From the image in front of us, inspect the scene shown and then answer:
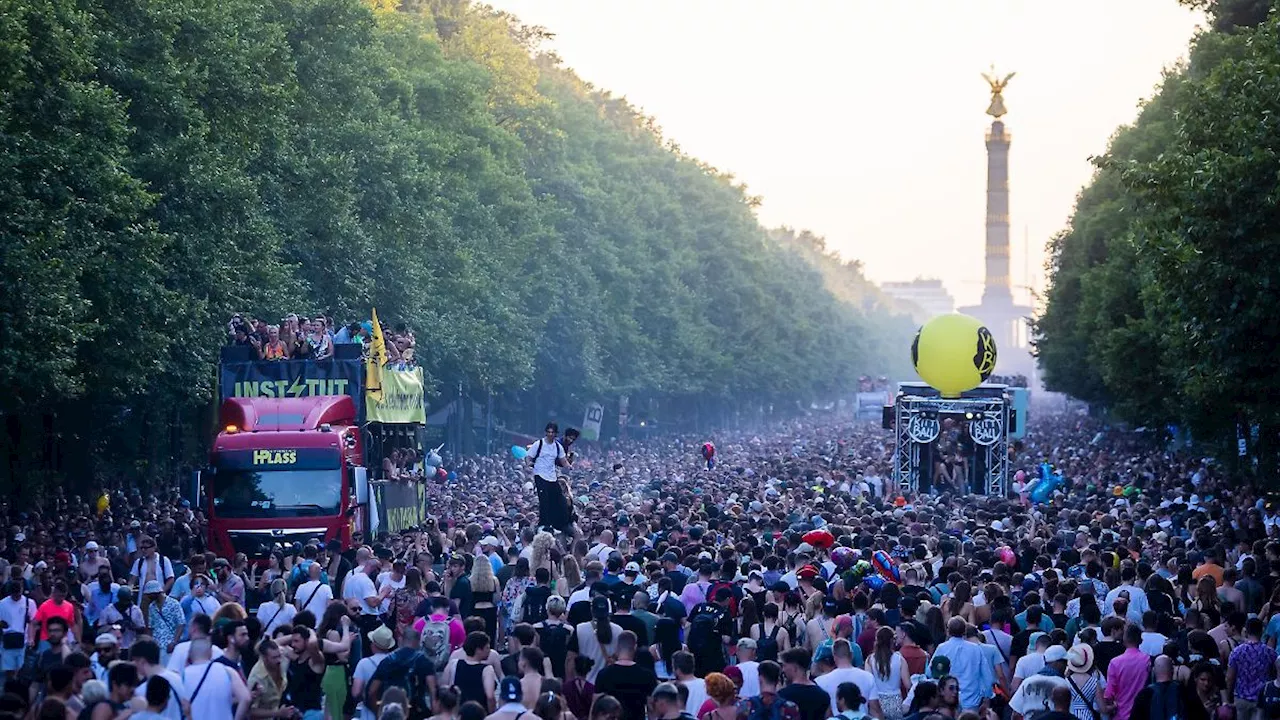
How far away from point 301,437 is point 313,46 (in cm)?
2030

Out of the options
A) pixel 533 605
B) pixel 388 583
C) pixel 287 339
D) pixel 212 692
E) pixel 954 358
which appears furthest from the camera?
pixel 954 358

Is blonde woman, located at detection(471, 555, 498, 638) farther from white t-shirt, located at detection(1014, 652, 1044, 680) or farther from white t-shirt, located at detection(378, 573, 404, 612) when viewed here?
white t-shirt, located at detection(1014, 652, 1044, 680)

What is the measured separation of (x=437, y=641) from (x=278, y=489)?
12.1 metres

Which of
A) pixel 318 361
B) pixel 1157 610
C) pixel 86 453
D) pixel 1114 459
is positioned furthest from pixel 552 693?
pixel 1114 459

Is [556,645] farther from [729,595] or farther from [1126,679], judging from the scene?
[1126,679]

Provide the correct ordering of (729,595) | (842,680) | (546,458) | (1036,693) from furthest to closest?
(546,458)
(729,595)
(1036,693)
(842,680)

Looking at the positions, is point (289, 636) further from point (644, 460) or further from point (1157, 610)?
point (644, 460)

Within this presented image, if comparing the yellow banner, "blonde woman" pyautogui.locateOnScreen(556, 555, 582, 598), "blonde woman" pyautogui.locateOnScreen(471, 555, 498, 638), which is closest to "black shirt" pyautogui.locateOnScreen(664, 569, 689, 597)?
"blonde woman" pyautogui.locateOnScreen(556, 555, 582, 598)

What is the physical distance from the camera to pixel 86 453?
129 feet

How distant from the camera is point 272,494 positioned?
86.9 feet

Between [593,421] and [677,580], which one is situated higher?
[593,421]

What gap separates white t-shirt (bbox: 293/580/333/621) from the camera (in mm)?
17219

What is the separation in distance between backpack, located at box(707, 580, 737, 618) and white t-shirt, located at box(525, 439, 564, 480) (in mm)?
7522

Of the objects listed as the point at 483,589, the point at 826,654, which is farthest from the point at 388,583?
the point at 826,654
